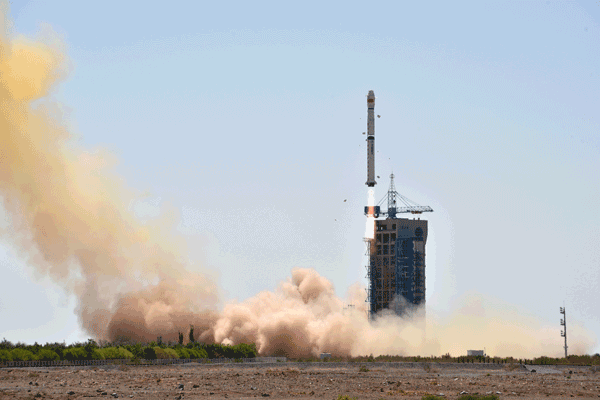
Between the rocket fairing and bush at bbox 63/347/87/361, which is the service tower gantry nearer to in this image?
the rocket fairing

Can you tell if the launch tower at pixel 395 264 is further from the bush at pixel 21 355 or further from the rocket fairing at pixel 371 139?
the bush at pixel 21 355

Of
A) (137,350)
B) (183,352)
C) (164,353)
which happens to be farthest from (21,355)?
(183,352)

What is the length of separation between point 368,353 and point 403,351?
6.59m

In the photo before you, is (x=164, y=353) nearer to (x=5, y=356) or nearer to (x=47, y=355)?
(x=47, y=355)

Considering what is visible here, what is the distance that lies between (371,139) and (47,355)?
75935 millimetres

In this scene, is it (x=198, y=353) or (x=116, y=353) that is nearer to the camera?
(x=116, y=353)

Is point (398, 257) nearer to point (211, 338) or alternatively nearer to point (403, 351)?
point (403, 351)

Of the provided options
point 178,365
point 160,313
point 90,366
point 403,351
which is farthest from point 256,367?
point 403,351

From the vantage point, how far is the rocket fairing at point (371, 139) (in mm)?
155875

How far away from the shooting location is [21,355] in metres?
95.1

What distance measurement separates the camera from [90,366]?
94.8 m

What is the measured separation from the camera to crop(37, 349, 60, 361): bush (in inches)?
3831

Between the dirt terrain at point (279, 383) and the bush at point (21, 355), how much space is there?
22.7 ft

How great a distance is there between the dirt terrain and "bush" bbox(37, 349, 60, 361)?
766 centimetres
